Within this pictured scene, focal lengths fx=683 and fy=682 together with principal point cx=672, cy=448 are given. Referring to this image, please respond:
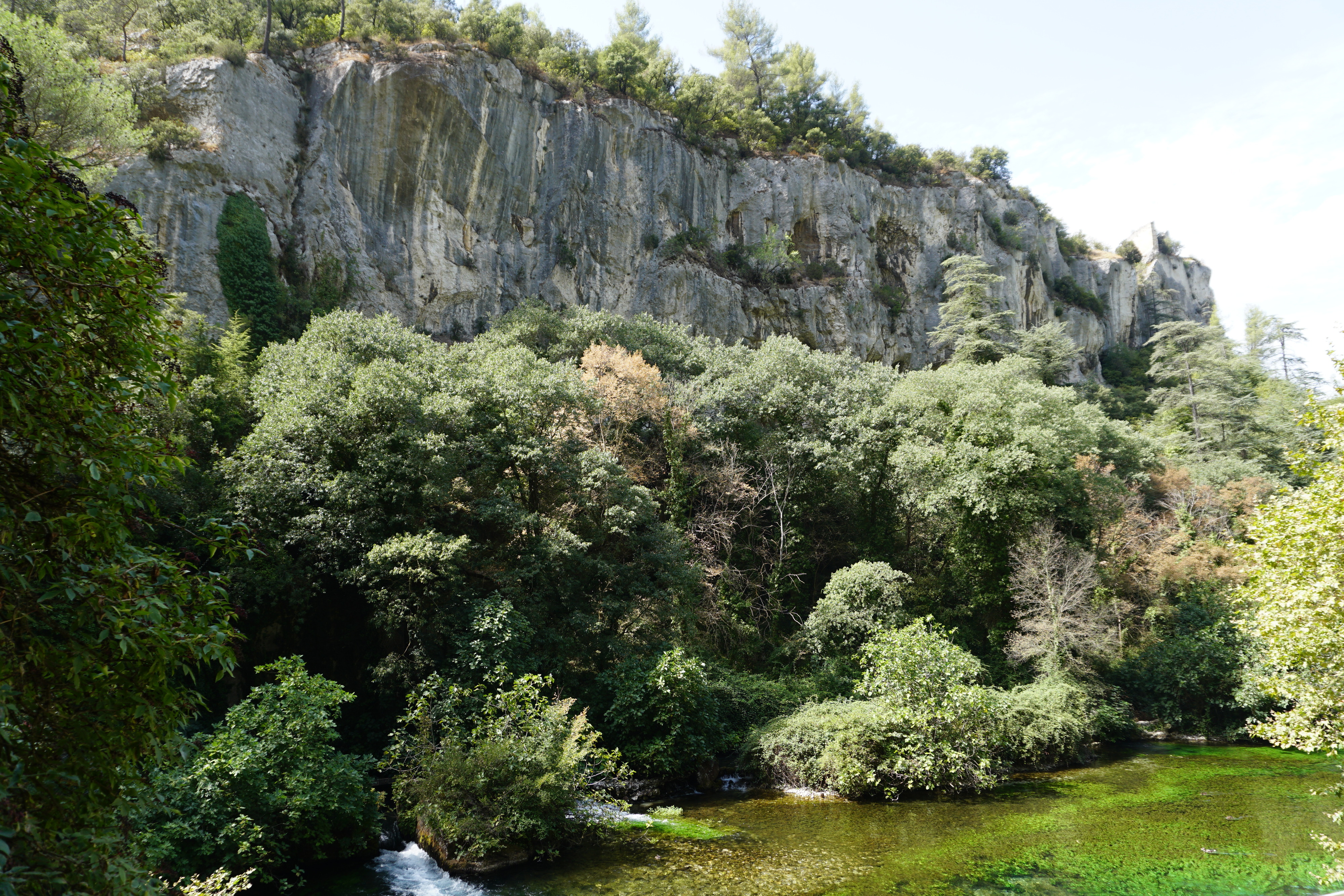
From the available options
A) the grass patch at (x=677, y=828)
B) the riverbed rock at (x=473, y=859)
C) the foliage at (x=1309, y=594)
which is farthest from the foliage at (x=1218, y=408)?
the riverbed rock at (x=473, y=859)

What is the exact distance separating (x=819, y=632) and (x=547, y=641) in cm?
763

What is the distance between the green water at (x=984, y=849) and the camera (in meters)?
8.39

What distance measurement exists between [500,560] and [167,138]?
64.0 feet

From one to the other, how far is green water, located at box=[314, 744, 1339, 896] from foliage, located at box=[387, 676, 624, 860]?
19.1 inches

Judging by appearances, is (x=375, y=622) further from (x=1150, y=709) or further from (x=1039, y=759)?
(x=1150, y=709)

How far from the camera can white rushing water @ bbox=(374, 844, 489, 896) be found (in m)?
8.98

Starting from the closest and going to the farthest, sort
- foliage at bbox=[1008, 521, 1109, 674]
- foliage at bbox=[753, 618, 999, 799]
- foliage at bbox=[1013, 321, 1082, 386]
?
1. foliage at bbox=[753, 618, 999, 799]
2. foliage at bbox=[1008, 521, 1109, 674]
3. foliage at bbox=[1013, 321, 1082, 386]

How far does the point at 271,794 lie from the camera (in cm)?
877

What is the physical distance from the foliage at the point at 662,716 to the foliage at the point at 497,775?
2.15 metres

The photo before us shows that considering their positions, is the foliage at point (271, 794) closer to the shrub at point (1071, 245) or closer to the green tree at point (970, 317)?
the green tree at point (970, 317)

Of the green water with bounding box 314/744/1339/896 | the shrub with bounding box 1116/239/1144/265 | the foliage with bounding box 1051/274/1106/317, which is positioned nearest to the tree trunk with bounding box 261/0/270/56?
the green water with bounding box 314/744/1339/896

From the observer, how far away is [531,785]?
32.3 feet

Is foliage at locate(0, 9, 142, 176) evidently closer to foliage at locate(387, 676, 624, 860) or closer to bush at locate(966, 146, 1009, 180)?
foliage at locate(387, 676, 624, 860)

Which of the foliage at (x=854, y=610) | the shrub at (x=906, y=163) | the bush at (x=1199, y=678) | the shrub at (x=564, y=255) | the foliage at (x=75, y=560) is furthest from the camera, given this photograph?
the shrub at (x=906, y=163)
